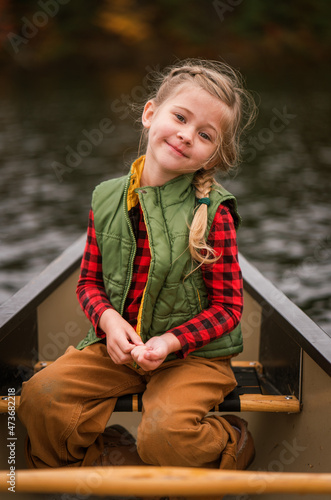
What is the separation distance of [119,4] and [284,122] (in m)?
14.8

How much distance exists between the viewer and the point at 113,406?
205 cm

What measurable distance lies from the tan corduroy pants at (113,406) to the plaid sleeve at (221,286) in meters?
0.12

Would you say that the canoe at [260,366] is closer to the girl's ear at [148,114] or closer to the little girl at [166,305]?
the little girl at [166,305]

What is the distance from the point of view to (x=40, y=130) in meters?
14.2

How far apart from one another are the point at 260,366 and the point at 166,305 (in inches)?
35.8

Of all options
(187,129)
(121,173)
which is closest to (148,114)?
(187,129)

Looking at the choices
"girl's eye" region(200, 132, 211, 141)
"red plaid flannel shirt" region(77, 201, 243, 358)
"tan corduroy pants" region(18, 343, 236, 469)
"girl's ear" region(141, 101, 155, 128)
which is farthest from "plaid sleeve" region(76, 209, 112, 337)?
"girl's eye" region(200, 132, 211, 141)

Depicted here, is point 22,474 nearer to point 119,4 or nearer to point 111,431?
point 111,431

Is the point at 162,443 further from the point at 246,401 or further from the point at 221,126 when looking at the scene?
the point at 221,126

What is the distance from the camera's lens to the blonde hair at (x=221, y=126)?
6.44 ft

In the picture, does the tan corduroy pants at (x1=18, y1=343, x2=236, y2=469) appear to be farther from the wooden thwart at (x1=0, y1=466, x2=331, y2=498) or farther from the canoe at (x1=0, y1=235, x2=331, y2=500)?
the wooden thwart at (x1=0, y1=466, x2=331, y2=498)

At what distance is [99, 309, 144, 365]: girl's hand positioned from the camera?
1918 mm

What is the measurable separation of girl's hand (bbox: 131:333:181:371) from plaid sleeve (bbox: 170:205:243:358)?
0.22 ft

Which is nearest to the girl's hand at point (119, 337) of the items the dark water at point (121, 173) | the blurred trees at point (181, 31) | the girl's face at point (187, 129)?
the girl's face at point (187, 129)
